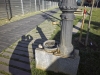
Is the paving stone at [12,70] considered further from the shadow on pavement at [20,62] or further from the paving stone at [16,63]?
the paving stone at [16,63]

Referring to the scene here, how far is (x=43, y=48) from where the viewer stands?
10.4ft

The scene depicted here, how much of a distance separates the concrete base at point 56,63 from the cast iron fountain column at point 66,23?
0.60ft

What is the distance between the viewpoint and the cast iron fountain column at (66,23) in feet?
7.66

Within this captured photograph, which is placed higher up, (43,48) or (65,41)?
(65,41)

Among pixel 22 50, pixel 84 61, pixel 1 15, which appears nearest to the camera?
pixel 84 61

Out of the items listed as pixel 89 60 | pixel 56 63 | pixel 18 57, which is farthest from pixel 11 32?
pixel 89 60

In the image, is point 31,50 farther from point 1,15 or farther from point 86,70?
point 1,15

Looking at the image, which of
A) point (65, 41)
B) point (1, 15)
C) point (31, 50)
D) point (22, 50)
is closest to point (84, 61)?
→ point (65, 41)

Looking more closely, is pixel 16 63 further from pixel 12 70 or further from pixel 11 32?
pixel 11 32

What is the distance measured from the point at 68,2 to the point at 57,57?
56.1 inches

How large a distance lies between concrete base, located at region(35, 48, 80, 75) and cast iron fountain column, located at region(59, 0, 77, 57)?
7.2 inches

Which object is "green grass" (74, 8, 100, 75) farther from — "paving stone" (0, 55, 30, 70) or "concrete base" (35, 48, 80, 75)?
"paving stone" (0, 55, 30, 70)

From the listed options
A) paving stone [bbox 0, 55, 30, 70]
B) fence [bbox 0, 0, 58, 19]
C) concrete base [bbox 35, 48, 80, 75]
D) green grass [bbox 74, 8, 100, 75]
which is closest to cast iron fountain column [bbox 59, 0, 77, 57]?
concrete base [bbox 35, 48, 80, 75]

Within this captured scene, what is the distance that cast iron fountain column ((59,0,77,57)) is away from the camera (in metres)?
2.34
